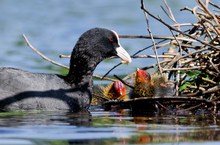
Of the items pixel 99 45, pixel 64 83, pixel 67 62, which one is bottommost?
pixel 64 83

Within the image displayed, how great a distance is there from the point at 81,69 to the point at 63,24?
10.4 metres

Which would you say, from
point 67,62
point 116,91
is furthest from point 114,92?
point 67,62

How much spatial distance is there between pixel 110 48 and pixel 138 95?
1158 millimetres

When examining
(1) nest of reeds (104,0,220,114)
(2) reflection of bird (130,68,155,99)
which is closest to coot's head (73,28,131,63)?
(2) reflection of bird (130,68,155,99)

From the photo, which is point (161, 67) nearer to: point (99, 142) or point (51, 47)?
point (99, 142)

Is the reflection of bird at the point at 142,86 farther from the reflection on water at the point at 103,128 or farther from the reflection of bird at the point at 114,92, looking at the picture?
the reflection of bird at the point at 114,92

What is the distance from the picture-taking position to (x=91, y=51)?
11977 mm

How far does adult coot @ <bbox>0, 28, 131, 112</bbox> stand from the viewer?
1111 centimetres

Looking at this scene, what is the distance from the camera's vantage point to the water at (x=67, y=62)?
8.73 m

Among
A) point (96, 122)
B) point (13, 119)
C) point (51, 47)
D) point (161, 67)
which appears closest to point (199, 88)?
point (161, 67)

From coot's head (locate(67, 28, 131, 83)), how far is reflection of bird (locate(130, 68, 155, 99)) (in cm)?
67

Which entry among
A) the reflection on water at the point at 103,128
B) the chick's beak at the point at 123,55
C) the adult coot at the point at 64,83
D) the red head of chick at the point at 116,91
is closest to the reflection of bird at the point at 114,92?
the red head of chick at the point at 116,91

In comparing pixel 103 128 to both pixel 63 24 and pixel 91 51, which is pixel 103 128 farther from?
pixel 63 24

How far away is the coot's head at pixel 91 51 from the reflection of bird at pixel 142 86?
67 centimetres
